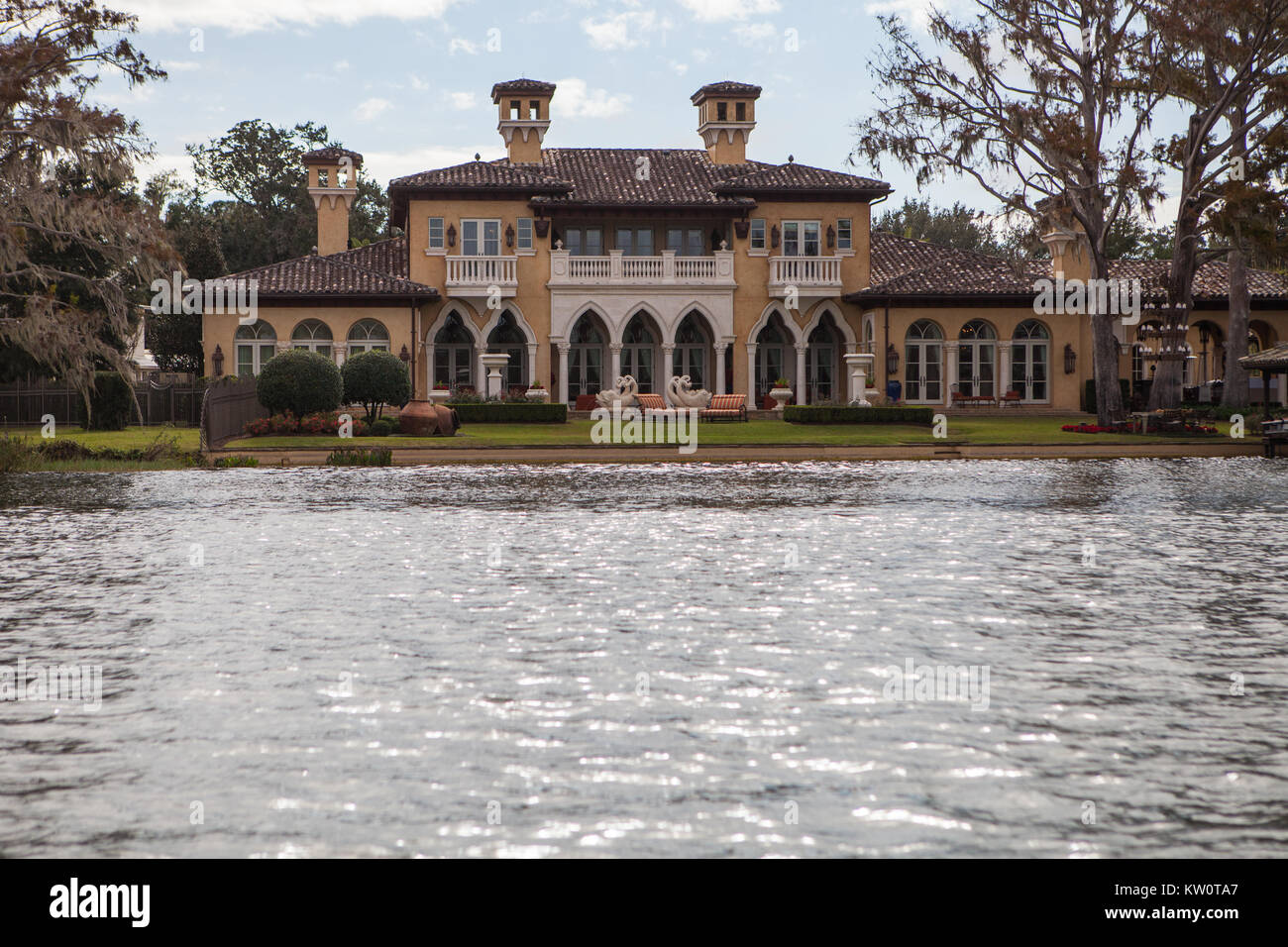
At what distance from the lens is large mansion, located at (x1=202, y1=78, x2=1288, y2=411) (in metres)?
48.1

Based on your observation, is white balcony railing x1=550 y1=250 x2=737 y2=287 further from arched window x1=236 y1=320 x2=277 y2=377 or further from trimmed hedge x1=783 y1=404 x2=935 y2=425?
trimmed hedge x1=783 y1=404 x2=935 y2=425

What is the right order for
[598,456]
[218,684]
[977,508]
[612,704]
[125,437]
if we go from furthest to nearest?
[125,437], [598,456], [977,508], [218,684], [612,704]

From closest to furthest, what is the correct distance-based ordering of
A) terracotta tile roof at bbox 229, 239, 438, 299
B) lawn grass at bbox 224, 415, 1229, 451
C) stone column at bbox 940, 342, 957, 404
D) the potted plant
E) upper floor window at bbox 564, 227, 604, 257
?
lawn grass at bbox 224, 415, 1229, 451 < the potted plant < terracotta tile roof at bbox 229, 239, 438, 299 < stone column at bbox 940, 342, 957, 404 < upper floor window at bbox 564, 227, 604, 257

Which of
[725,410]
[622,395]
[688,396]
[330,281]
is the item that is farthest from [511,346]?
[725,410]

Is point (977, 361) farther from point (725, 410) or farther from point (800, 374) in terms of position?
point (725, 410)

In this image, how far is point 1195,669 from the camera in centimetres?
793

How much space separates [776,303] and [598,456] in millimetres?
22574

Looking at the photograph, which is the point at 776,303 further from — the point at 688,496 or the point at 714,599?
the point at 714,599

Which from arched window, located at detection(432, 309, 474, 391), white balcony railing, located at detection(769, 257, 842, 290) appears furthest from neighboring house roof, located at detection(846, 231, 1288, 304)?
arched window, located at detection(432, 309, 474, 391)

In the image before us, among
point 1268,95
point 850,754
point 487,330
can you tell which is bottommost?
point 850,754

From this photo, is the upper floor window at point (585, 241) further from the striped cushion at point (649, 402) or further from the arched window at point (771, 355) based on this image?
the striped cushion at point (649, 402)

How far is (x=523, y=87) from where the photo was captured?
51.4 metres

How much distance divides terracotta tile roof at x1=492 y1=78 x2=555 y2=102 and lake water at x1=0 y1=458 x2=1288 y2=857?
38.6 meters

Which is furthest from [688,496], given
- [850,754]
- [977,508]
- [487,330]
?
[487,330]
